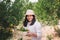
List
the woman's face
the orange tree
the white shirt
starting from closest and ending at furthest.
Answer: the white shirt < the woman's face < the orange tree

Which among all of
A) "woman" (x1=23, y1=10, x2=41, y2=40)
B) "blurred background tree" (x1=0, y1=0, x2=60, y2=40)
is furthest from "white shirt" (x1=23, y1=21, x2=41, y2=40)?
"blurred background tree" (x1=0, y1=0, x2=60, y2=40)

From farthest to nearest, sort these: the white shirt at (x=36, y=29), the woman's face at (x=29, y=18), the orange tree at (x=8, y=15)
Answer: the orange tree at (x=8, y=15) → the woman's face at (x=29, y=18) → the white shirt at (x=36, y=29)

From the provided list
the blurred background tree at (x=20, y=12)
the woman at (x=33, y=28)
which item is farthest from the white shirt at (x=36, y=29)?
the blurred background tree at (x=20, y=12)

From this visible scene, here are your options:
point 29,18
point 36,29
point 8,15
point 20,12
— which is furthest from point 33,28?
point 20,12

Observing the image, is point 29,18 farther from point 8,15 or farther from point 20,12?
point 20,12

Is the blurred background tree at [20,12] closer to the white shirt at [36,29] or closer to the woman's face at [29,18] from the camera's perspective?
the woman's face at [29,18]

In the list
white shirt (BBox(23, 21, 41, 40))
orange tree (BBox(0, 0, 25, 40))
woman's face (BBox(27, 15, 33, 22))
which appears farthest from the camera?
orange tree (BBox(0, 0, 25, 40))

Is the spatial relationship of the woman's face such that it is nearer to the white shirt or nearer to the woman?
the woman

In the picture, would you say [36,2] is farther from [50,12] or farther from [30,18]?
[30,18]

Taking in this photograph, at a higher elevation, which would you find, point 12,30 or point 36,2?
point 36,2

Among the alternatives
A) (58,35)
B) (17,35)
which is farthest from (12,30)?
(58,35)

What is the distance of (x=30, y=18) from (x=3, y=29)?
11.5 ft

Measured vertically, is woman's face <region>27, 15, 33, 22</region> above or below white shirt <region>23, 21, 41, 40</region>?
above

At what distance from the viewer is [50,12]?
7488 millimetres
